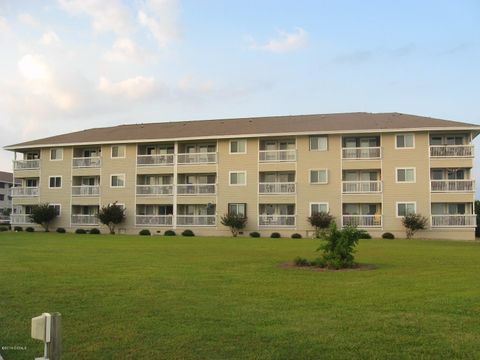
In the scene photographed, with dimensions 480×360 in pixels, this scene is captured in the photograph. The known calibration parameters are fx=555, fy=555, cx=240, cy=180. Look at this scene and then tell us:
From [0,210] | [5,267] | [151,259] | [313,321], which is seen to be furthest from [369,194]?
[0,210]

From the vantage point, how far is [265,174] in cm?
4628

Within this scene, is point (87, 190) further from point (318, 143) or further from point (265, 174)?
point (318, 143)

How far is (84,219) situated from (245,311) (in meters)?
43.3

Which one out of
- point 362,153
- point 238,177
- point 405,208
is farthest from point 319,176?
point 405,208

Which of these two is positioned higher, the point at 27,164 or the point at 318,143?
the point at 318,143

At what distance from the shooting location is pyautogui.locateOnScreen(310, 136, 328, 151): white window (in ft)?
146

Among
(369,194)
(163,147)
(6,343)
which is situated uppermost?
(163,147)

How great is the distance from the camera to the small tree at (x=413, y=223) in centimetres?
4084

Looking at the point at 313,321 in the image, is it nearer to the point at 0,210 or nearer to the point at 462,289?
the point at 462,289

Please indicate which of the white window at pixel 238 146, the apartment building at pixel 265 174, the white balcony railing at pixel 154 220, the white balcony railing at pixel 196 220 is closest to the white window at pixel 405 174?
the apartment building at pixel 265 174

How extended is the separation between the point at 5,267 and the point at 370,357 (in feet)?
38.7

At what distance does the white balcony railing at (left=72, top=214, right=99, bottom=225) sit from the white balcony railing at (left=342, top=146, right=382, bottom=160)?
22.6 meters

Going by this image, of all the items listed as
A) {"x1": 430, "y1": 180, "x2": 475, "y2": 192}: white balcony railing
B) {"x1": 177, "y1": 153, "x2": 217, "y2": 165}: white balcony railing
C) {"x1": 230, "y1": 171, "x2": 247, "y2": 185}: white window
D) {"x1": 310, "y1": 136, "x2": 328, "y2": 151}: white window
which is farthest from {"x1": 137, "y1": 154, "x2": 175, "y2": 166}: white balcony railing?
{"x1": 430, "y1": 180, "x2": 475, "y2": 192}: white balcony railing

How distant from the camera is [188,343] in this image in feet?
22.9
